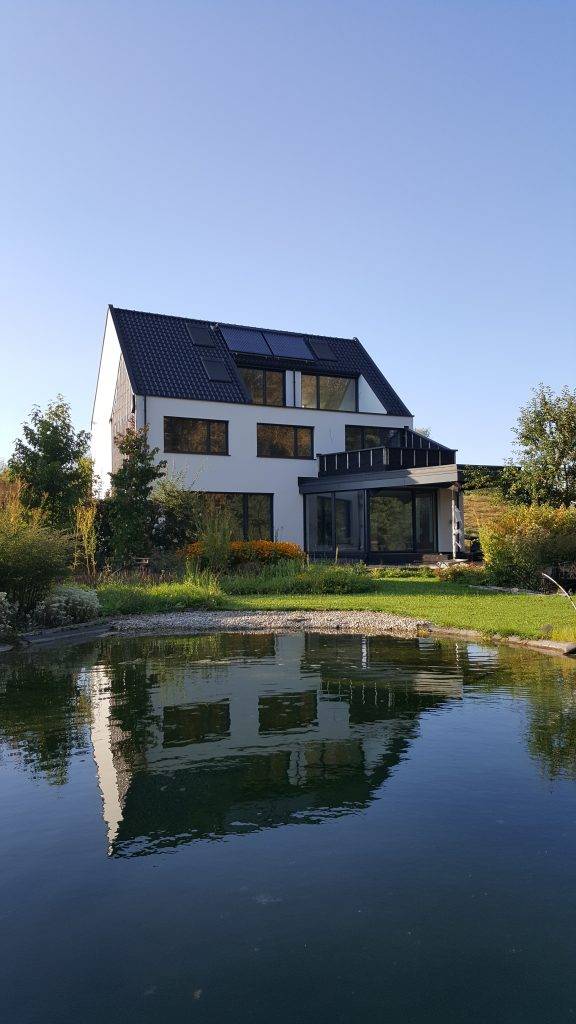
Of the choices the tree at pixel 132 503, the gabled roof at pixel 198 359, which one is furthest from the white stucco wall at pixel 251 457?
the tree at pixel 132 503

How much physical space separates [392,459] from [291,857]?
74.3 feet

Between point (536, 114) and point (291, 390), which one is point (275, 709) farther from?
point (291, 390)

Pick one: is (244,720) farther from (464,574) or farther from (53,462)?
(53,462)

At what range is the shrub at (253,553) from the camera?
64.8ft

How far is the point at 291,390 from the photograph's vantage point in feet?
96.4

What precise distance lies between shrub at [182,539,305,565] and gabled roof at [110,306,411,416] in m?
7.72

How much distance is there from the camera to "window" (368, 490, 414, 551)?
2711cm

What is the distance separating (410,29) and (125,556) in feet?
44.1

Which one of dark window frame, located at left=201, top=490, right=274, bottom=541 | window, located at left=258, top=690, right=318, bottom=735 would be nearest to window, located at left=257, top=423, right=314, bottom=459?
dark window frame, located at left=201, top=490, right=274, bottom=541

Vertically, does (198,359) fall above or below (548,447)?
above

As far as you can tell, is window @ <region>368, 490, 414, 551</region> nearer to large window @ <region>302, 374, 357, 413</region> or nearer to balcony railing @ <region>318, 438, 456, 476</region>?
balcony railing @ <region>318, 438, 456, 476</region>

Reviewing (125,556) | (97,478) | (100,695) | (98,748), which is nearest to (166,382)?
(97,478)

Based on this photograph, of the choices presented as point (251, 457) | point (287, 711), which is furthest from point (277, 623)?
point (251, 457)

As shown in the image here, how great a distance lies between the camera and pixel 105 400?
99.5ft
